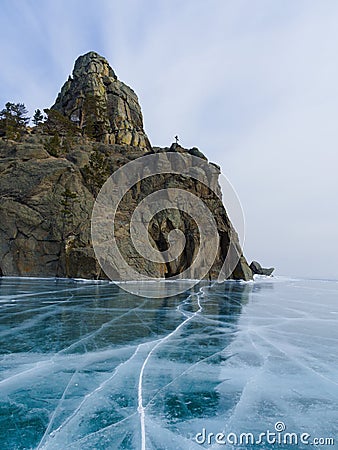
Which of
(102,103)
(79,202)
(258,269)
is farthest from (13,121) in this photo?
(258,269)

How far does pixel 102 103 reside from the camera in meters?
61.5

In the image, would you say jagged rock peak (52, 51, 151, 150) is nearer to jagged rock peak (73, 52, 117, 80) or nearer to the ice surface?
jagged rock peak (73, 52, 117, 80)

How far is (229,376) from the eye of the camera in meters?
5.81

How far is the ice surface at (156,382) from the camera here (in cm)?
379

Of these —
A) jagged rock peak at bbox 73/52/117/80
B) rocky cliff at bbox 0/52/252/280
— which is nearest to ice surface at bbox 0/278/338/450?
rocky cliff at bbox 0/52/252/280

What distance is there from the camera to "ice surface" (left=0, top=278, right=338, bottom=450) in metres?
3.79

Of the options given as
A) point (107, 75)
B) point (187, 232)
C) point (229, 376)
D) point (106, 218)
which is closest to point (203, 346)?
point (229, 376)

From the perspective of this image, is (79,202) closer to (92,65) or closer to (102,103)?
(102,103)

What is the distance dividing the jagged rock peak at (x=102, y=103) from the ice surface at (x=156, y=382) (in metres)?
53.9

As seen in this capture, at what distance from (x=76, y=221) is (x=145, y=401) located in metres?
33.6

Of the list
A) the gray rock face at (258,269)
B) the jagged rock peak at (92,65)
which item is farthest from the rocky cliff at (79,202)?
the gray rock face at (258,269)

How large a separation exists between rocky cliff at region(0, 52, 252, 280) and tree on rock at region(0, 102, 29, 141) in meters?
3.50

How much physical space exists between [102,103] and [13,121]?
1685 cm

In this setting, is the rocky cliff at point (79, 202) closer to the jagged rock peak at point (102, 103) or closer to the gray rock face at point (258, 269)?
the jagged rock peak at point (102, 103)
